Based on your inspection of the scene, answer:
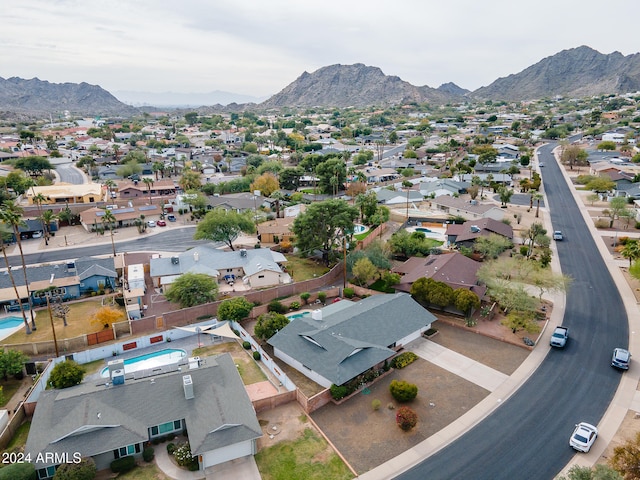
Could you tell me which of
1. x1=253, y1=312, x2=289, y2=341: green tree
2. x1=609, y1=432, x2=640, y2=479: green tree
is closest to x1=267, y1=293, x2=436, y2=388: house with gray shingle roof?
x1=253, y1=312, x2=289, y2=341: green tree

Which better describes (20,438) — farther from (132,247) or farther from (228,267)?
(132,247)

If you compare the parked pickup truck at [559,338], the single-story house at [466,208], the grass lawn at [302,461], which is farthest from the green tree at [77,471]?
the single-story house at [466,208]

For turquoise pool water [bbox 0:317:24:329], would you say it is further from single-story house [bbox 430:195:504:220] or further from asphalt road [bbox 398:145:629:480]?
single-story house [bbox 430:195:504:220]

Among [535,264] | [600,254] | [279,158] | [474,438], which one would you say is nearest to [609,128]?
[279,158]

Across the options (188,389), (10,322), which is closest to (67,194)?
(10,322)

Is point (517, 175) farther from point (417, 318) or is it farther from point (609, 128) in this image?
point (609, 128)

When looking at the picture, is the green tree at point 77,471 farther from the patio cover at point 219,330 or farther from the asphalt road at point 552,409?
the asphalt road at point 552,409
